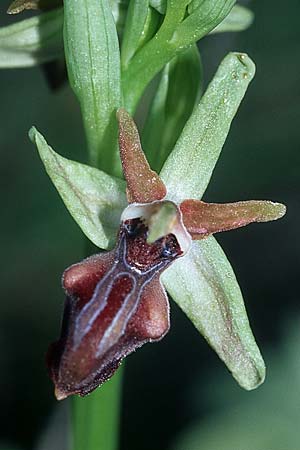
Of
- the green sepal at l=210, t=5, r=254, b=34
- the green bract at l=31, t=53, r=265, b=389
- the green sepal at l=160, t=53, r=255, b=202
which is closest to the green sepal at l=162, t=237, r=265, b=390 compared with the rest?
the green bract at l=31, t=53, r=265, b=389

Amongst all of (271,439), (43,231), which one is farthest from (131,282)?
(43,231)

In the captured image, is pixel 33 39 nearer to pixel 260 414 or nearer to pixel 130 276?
pixel 130 276

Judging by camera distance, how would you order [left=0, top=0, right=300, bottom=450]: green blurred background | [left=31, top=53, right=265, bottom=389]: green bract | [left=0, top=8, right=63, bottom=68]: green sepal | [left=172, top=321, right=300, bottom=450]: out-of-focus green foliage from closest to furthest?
[left=31, top=53, right=265, bottom=389]: green bract → [left=0, top=8, right=63, bottom=68]: green sepal → [left=172, top=321, right=300, bottom=450]: out-of-focus green foliage → [left=0, top=0, right=300, bottom=450]: green blurred background

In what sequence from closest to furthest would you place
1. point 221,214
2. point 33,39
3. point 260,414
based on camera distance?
point 221,214
point 33,39
point 260,414

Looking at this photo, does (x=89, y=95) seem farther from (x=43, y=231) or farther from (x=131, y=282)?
(x=43, y=231)

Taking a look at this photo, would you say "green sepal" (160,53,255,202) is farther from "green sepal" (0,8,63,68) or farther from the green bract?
"green sepal" (0,8,63,68)

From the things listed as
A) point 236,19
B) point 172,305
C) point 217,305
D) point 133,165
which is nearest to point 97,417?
point 217,305
